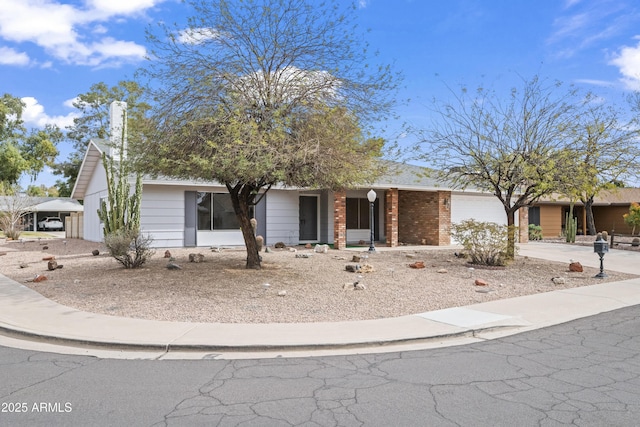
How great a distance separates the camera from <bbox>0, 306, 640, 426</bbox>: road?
4172mm

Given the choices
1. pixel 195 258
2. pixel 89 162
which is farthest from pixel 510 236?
pixel 89 162

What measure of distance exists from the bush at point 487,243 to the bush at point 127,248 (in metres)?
9.45

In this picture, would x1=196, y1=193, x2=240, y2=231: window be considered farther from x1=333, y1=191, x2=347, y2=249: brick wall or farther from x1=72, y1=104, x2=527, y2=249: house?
x1=333, y1=191, x2=347, y2=249: brick wall

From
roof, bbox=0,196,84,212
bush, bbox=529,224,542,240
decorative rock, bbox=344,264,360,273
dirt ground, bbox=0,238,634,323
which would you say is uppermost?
roof, bbox=0,196,84,212

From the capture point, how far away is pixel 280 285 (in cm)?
1083

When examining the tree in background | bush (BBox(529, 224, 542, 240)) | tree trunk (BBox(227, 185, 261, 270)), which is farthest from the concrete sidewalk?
the tree in background

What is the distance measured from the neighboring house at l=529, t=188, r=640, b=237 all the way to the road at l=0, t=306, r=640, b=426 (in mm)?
26251

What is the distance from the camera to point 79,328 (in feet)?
23.8

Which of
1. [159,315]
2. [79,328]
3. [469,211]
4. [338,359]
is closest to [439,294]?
[338,359]

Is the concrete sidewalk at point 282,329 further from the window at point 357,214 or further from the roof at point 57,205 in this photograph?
the roof at point 57,205

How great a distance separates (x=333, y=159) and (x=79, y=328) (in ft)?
18.9

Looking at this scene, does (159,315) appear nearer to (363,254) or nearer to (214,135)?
(214,135)

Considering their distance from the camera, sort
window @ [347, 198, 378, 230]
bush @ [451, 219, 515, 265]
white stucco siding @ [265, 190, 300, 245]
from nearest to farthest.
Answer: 1. bush @ [451, 219, 515, 265]
2. white stucco siding @ [265, 190, 300, 245]
3. window @ [347, 198, 378, 230]

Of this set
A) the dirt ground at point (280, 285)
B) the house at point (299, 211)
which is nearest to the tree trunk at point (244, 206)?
the dirt ground at point (280, 285)
